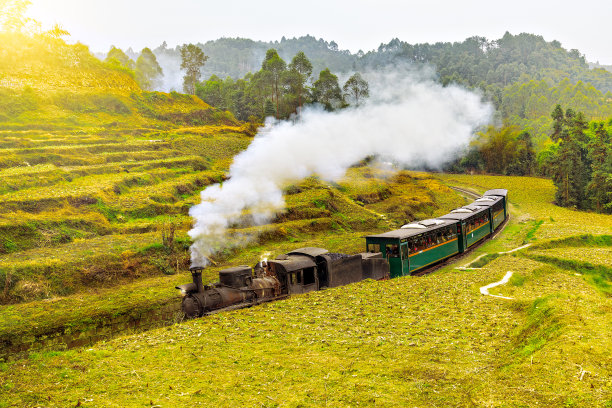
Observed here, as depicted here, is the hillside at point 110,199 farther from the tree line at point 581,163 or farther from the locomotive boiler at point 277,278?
the tree line at point 581,163

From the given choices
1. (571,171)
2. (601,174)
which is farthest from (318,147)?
(571,171)

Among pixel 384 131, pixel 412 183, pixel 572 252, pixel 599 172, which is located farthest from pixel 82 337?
pixel 599 172

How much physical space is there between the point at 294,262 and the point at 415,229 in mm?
10638

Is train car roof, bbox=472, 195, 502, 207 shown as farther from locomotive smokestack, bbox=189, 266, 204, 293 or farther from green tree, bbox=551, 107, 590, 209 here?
locomotive smokestack, bbox=189, 266, 204, 293

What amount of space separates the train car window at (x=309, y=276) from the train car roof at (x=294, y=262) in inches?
10.1

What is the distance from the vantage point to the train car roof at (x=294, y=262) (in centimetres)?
2052

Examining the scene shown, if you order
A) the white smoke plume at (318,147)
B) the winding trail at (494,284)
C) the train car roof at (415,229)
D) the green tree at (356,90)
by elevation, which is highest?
the green tree at (356,90)

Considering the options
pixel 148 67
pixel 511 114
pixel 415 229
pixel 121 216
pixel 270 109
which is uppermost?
pixel 148 67

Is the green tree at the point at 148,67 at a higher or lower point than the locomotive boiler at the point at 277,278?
higher

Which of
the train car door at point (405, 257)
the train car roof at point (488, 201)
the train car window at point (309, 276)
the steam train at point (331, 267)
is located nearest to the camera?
the steam train at point (331, 267)

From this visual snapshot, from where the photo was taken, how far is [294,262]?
2097cm

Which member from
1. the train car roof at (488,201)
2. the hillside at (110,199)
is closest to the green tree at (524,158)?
the hillside at (110,199)

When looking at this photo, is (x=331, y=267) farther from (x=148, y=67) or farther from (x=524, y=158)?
(x=148, y=67)

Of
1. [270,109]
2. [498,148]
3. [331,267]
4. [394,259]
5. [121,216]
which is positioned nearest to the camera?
[331,267]
